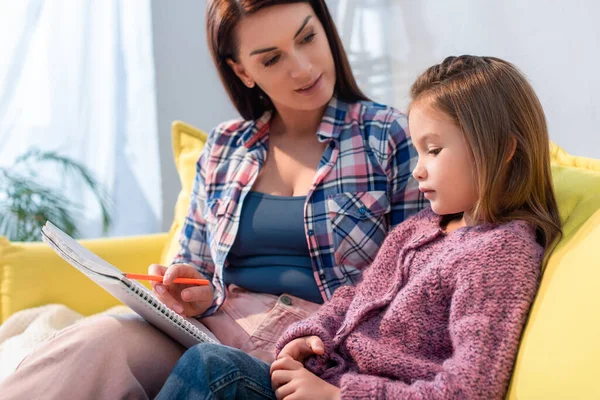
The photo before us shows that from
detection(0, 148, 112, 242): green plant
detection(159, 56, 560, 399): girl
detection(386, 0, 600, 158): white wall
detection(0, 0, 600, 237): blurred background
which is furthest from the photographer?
detection(0, 148, 112, 242): green plant

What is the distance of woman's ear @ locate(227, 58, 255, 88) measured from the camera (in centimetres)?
148

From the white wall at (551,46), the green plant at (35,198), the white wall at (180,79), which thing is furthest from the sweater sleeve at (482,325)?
the white wall at (180,79)

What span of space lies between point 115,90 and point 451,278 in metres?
1.95

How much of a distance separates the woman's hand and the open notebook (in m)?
0.15

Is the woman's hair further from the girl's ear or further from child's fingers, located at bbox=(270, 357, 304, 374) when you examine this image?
child's fingers, located at bbox=(270, 357, 304, 374)

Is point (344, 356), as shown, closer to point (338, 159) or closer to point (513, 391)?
point (513, 391)

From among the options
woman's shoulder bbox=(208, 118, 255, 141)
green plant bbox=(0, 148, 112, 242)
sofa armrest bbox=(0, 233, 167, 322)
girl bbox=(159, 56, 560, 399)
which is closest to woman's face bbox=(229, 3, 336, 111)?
woman's shoulder bbox=(208, 118, 255, 141)

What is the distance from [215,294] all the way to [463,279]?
61 cm

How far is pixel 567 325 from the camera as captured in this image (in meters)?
0.83

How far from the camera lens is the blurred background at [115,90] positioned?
79.1 inches

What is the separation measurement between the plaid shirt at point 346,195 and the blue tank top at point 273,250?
0.07 feet

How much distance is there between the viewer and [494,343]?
34.5 inches

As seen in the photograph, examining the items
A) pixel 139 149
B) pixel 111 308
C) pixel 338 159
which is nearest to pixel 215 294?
pixel 338 159

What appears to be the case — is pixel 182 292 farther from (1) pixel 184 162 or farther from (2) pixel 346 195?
(1) pixel 184 162
